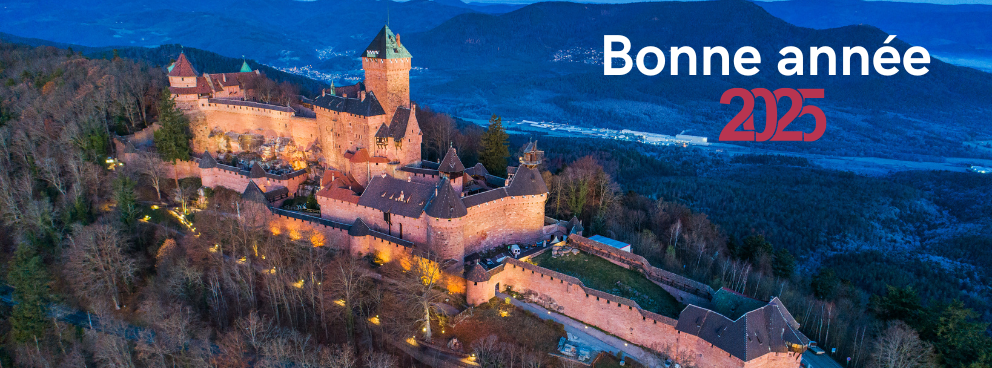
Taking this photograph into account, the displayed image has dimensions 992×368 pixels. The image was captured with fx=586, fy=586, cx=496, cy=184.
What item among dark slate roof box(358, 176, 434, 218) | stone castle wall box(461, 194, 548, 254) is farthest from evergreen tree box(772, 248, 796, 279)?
dark slate roof box(358, 176, 434, 218)

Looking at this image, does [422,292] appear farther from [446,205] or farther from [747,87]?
[747,87]

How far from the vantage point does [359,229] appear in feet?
125

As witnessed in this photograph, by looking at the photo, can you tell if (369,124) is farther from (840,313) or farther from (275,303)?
(840,313)

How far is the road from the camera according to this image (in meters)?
31.9

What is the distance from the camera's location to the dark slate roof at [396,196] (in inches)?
1508

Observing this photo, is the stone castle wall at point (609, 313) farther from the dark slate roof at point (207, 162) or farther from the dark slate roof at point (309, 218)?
the dark slate roof at point (207, 162)

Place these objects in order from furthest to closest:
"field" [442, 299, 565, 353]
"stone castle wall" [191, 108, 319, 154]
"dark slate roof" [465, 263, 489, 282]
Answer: "stone castle wall" [191, 108, 319, 154], "dark slate roof" [465, 263, 489, 282], "field" [442, 299, 565, 353]

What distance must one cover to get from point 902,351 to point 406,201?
2943 centimetres

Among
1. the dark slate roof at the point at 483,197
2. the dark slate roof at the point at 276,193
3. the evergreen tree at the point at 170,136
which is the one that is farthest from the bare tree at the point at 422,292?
Result: the evergreen tree at the point at 170,136

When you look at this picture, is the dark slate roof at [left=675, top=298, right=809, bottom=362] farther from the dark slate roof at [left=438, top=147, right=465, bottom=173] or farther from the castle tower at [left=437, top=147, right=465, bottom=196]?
the dark slate roof at [left=438, top=147, right=465, bottom=173]

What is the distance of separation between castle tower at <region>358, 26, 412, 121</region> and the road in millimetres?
32685

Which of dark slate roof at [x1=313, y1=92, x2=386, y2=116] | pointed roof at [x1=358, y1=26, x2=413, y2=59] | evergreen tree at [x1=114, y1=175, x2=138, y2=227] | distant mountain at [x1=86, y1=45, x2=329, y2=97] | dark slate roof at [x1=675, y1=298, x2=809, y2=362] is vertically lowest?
dark slate roof at [x1=675, y1=298, x2=809, y2=362]

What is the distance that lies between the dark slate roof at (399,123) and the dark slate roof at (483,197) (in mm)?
9775

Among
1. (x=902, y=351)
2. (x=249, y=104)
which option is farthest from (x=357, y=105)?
(x=902, y=351)
